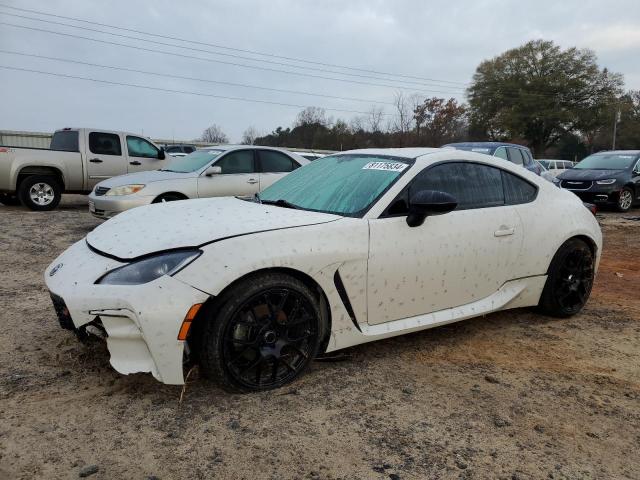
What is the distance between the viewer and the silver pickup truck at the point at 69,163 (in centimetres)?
1025

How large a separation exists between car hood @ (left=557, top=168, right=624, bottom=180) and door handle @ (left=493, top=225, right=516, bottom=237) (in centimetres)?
1096

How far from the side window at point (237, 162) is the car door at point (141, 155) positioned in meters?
3.81

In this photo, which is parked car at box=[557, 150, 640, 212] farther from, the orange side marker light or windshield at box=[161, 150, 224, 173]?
the orange side marker light

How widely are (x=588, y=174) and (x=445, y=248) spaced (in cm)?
1194

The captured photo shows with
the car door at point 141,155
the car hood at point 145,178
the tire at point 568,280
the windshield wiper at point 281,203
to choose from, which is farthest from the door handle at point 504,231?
the car door at point 141,155

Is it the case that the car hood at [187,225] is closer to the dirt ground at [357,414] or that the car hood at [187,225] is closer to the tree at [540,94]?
the dirt ground at [357,414]

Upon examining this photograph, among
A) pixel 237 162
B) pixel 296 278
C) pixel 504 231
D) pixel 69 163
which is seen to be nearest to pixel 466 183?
pixel 504 231

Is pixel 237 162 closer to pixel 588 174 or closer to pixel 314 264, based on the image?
pixel 314 264

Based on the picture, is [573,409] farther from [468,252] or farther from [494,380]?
[468,252]

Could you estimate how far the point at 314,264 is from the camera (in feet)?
9.52

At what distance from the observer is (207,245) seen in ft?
8.89

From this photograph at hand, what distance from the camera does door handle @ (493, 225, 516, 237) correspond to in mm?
3707

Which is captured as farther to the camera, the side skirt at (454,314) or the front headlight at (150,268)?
the side skirt at (454,314)

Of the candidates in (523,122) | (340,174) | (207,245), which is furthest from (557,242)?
(523,122)
